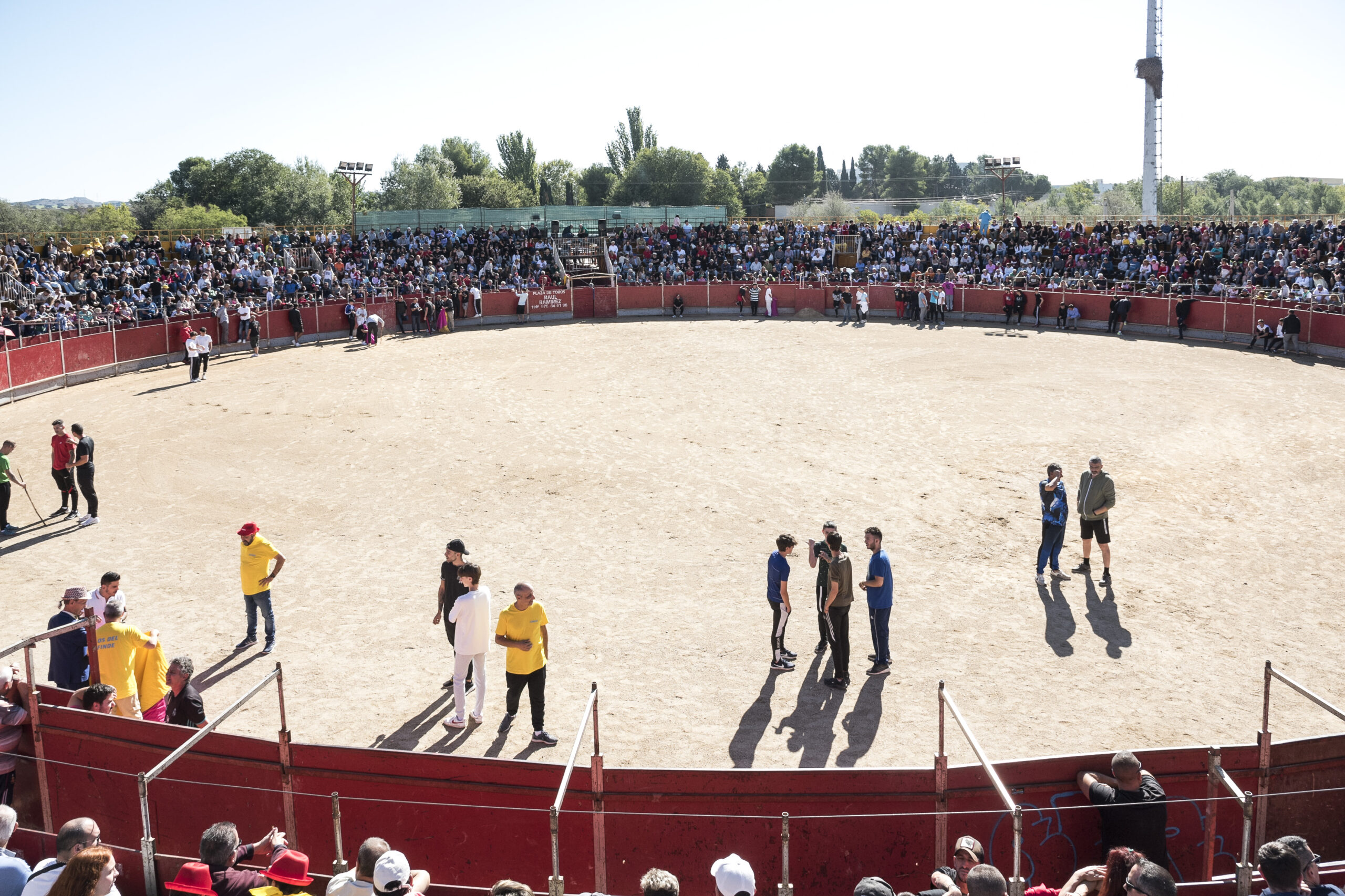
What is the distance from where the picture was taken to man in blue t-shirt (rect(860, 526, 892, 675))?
34.8 ft

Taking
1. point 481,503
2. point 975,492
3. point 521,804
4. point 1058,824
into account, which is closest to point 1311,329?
point 975,492

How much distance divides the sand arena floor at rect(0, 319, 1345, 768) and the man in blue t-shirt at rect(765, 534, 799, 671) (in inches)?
9.0

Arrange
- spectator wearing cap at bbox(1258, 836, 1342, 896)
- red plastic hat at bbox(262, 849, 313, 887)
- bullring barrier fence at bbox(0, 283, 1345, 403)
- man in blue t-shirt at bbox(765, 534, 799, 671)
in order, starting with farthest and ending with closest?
bullring barrier fence at bbox(0, 283, 1345, 403) < man in blue t-shirt at bbox(765, 534, 799, 671) < red plastic hat at bbox(262, 849, 313, 887) < spectator wearing cap at bbox(1258, 836, 1342, 896)

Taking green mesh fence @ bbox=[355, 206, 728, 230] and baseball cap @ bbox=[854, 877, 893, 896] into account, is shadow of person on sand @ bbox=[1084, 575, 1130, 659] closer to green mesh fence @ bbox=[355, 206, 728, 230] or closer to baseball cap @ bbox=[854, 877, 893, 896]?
baseball cap @ bbox=[854, 877, 893, 896]

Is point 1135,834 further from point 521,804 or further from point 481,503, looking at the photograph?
point 481,503

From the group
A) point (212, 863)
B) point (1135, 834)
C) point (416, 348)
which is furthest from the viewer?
point (416, 348)

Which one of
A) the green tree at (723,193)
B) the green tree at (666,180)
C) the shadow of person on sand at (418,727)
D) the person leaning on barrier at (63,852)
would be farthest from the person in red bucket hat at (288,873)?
the green tree at (723,193)

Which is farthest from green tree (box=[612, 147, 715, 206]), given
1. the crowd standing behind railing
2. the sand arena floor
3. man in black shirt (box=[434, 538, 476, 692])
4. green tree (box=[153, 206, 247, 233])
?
man in black shirt (box=[434, 538, 476, 692])

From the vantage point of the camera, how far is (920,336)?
3444cm

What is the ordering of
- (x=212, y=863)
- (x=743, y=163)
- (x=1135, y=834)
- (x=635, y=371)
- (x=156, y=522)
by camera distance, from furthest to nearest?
(x=743, y=163) < (x=635, y=371) < (x=156, y=522) < (x=1135, y=834) < (x=212, y=863)

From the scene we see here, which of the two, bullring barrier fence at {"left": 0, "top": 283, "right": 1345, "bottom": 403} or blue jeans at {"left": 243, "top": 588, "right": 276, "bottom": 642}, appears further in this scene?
bullring barrier fence at {"left": 0, "top": 283, "right": 1345, "bottom": 403}

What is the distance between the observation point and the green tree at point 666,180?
405ft

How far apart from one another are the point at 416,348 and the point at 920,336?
55.5 feet

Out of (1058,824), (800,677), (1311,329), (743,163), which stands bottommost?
(800,677)
